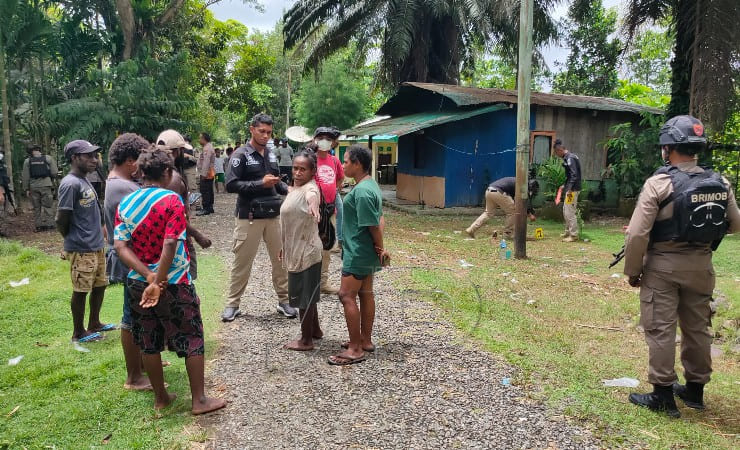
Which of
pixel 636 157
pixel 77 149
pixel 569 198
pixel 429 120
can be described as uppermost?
pixel 429 120

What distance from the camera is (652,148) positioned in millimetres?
14234

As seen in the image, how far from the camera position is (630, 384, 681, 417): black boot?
3624 mm

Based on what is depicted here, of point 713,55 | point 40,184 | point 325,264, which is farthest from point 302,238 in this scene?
point 713,55

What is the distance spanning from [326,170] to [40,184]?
7.91 m

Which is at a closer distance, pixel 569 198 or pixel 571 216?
pixel 569 198

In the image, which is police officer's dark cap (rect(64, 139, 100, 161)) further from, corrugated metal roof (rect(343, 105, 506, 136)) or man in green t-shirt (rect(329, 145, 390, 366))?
corrugated metal roof (rect(343, 105, 506, 136))

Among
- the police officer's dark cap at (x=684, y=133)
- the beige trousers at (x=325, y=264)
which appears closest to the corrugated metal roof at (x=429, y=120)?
the beige trousers at (x=325, y=264)

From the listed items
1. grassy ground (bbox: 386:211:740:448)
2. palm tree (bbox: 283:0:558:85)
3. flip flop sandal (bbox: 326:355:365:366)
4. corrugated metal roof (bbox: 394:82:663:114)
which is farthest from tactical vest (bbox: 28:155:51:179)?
palm tree (bbox: 283:0:558:85)

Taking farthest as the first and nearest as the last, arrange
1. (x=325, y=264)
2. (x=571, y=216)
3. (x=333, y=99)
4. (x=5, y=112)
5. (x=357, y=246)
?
(x=333, y=99) → (x=5, y=112) → (x=571, y=216) → (x=325, y=264) → (x=357, y=246)

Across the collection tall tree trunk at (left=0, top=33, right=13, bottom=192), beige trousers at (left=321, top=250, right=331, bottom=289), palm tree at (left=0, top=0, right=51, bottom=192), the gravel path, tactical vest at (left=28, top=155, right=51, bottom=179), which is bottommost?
the gravel path

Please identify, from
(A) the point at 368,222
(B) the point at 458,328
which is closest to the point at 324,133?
(A) the point at 368,222

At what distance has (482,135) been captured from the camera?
50.3 feet

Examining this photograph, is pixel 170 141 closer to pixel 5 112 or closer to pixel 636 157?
pixel 5 112

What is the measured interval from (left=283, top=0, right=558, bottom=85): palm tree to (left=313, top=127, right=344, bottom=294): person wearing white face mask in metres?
11.9
